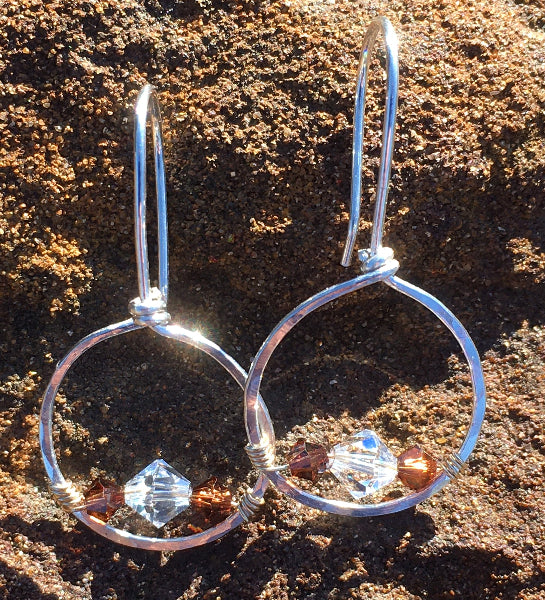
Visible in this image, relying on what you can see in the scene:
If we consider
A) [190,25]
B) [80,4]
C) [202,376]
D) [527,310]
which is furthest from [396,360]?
[80,4]

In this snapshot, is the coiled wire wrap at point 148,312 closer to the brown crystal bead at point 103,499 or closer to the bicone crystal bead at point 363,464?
the brown crystal bead at point 103,499

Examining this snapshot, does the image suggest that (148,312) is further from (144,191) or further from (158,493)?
(158,493)

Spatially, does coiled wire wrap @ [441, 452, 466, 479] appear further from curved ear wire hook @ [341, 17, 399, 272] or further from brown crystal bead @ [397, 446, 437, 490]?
curved ear wire hook @ [341, 17, 399, 272]

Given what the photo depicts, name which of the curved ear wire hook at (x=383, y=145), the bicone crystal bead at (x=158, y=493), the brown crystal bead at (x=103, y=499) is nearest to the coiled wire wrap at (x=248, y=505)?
the bicone crystal bead at (x=158, y=493)

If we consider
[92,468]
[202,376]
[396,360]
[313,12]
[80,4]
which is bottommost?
[92,468]

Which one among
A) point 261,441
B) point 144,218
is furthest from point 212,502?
point 144,218

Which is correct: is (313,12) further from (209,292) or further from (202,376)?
(202,376)

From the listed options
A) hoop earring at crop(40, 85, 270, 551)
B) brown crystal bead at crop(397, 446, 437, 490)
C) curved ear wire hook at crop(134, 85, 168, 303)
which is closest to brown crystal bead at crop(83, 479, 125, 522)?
hoop earring at crop(40, 85, 270, 551)
